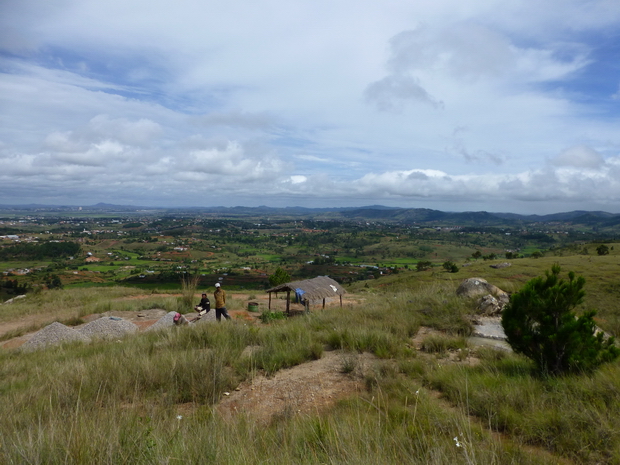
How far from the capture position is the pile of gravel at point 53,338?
1034 centimetres

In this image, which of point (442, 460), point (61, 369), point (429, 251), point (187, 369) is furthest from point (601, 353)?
point (429, 251)

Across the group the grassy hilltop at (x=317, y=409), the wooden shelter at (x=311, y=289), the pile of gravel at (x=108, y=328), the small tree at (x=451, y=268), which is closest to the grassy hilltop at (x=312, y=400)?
the grassy hilltop at (x=317, y=409)

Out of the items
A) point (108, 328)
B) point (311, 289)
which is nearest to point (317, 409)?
point (311, 289)

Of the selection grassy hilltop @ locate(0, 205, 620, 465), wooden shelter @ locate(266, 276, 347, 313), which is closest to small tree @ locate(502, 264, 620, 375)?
grassy hilltop @ locate(0, 205, 620, 465)

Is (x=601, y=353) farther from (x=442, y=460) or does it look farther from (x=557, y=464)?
(x=442, y=460)

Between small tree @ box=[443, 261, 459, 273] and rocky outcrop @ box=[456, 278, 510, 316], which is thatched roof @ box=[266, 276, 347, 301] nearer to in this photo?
rocky outcrop @ box=[456, 278, 510, 316]

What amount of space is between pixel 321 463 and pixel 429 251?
108191 mm

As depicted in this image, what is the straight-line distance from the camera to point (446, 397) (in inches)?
187

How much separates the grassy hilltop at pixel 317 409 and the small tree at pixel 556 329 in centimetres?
31

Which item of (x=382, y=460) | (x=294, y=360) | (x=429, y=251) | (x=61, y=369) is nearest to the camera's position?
(x=382, y=460)

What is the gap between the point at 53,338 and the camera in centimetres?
1097

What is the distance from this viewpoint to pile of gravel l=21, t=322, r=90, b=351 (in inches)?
407

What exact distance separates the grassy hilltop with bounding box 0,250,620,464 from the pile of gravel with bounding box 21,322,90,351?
110 cm

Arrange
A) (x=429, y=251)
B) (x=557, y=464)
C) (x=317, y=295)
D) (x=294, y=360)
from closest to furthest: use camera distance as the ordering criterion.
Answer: (x=557, y=464), (x=294, y=360), (x=317, y=295), (x=429, y=251)
